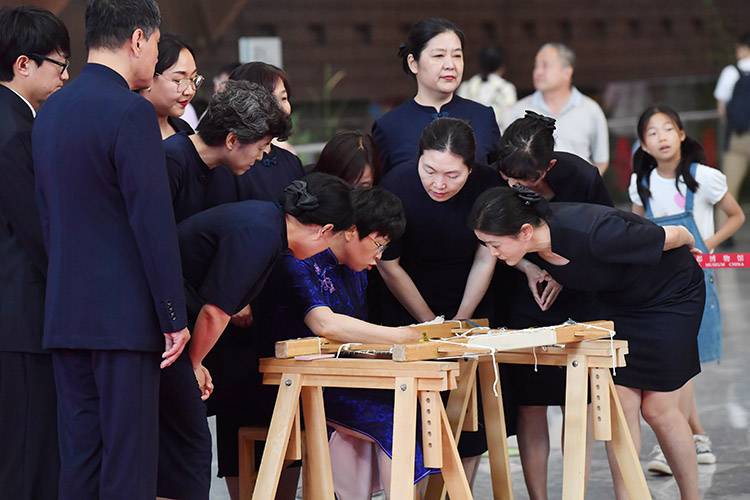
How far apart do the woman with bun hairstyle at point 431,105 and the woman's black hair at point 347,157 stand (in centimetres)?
31

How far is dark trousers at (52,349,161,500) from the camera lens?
9.19ft

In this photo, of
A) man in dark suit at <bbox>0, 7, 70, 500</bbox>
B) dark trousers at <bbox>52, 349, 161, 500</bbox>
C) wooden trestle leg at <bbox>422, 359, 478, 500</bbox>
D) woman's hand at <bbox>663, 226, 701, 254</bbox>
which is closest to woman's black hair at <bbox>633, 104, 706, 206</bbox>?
woman's hand at <bbox>663, 226, 701, 254</bbox>

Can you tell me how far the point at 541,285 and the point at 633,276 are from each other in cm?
28

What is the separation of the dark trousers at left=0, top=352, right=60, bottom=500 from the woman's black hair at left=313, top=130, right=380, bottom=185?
1014 millimetres

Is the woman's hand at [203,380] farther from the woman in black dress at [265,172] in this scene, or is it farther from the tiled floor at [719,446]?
the tiled floor at [719,446]

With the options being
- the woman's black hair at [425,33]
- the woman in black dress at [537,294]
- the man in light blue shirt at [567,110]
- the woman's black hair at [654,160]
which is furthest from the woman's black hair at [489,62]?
the woman in black dress at [537,294]

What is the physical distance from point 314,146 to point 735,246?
2.96 meters

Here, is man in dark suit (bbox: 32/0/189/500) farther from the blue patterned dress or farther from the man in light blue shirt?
the man in light blue shirt

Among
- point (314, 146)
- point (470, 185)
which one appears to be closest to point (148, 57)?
point (470, 185)

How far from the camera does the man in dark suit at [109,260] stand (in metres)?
2.74

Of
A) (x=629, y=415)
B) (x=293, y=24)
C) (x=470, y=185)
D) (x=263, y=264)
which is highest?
(x=293, y=24)

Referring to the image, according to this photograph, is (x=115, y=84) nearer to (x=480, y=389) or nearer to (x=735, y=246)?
(x=480, y=389)

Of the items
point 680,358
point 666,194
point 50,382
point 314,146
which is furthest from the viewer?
point 314,146

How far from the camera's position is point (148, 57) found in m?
2.88
